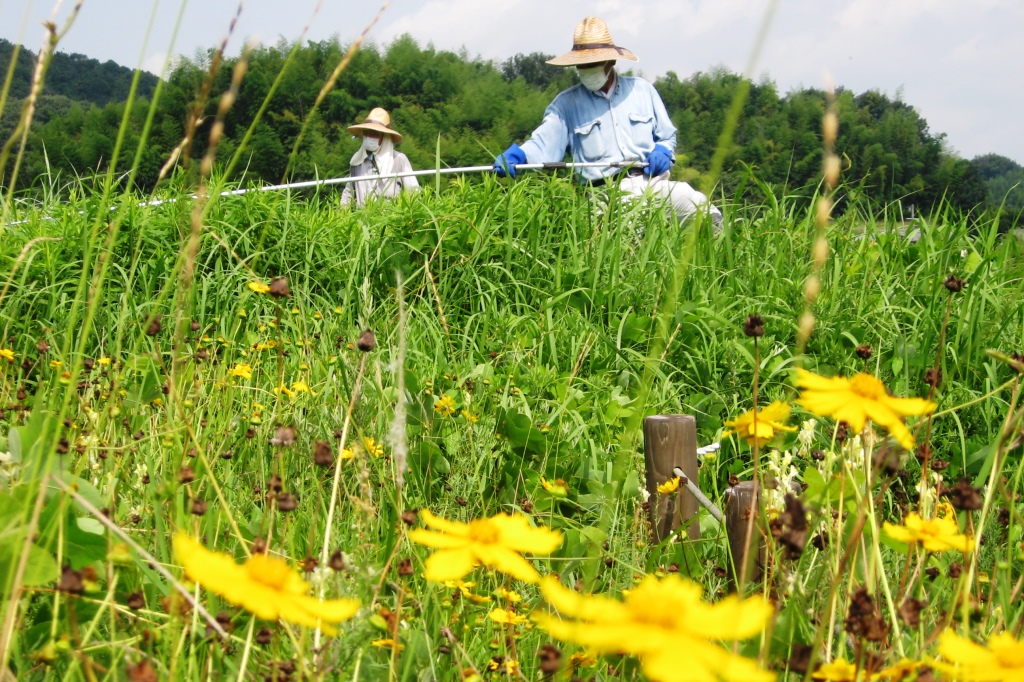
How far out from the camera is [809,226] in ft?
15.2

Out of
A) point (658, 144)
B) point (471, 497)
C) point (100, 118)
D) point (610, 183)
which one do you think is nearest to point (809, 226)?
point (610, 183)

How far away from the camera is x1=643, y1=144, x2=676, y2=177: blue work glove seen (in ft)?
21.2

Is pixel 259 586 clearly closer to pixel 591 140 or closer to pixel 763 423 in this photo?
pixel 763 423

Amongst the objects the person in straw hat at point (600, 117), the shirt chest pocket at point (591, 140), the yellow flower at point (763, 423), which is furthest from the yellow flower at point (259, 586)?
the shirt chest pocket at point (591, 140)

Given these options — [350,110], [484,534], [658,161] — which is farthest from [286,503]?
[350,110]

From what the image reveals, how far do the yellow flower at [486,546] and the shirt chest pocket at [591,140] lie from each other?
248 inches

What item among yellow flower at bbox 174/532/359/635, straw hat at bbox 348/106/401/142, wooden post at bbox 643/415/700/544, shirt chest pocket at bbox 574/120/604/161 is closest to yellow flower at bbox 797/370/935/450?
yellow flower at bbox 174/532/359/635

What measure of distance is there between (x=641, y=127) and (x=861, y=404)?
631 centimetres

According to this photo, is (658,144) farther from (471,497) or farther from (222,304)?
(471,497)

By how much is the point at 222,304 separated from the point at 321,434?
85.3 inches

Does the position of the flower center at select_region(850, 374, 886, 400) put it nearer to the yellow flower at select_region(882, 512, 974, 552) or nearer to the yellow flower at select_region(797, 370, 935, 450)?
the yellow flower at select_region(797, 370, 935, 450)

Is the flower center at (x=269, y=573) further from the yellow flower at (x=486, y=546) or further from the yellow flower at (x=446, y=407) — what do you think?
the yellow flower at (x=446, y=407)

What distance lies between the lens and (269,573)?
62 cm

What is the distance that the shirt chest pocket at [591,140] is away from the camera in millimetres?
6828
